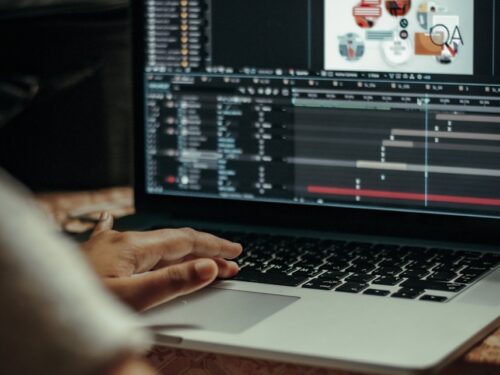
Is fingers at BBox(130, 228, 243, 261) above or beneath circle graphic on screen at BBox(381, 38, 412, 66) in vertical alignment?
beneath

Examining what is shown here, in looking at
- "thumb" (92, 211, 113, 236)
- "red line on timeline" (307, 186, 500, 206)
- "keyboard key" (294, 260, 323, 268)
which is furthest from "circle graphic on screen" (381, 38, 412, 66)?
"thumb" (92, 211, 113, 236)

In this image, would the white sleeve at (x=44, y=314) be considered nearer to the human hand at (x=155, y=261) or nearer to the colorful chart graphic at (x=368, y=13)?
the human hand at (x=155, y=261)

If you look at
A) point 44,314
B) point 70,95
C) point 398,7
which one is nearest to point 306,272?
point 398,7

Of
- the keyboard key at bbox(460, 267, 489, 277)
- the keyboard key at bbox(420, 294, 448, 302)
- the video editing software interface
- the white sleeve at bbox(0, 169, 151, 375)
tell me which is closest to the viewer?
the white sleeve at bbox(0, 169, 151, 375)

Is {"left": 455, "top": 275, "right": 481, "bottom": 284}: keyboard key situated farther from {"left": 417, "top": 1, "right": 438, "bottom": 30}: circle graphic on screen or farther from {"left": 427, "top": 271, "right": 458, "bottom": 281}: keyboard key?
{"left": 417, "top": 1, "right": 438, "bottom": 30}: circle graphic on screen

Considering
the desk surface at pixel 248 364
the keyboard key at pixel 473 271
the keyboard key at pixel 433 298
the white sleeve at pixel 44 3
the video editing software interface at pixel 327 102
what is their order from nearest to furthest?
the desk surface at pixel 248 364 < the keyboard key at pixel 433 298 < the keyboard key at pixel 473 271 < the video editing software interface at pixel 327 102 < the white sleeve at pixel 44 3

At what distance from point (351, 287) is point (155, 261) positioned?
0.72ft

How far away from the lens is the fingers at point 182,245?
46.0 inches

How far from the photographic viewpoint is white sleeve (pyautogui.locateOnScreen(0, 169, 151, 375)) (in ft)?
1.40

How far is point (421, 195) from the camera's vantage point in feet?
4.42

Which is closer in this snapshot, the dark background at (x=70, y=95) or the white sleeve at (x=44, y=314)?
→ the white sleeve at (x=44, y=314)

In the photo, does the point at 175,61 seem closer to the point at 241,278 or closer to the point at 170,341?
the point at 241,278

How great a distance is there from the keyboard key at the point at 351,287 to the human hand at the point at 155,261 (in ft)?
0.42

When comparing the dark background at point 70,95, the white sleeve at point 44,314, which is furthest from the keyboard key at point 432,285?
the white sleeve at point 44,314
